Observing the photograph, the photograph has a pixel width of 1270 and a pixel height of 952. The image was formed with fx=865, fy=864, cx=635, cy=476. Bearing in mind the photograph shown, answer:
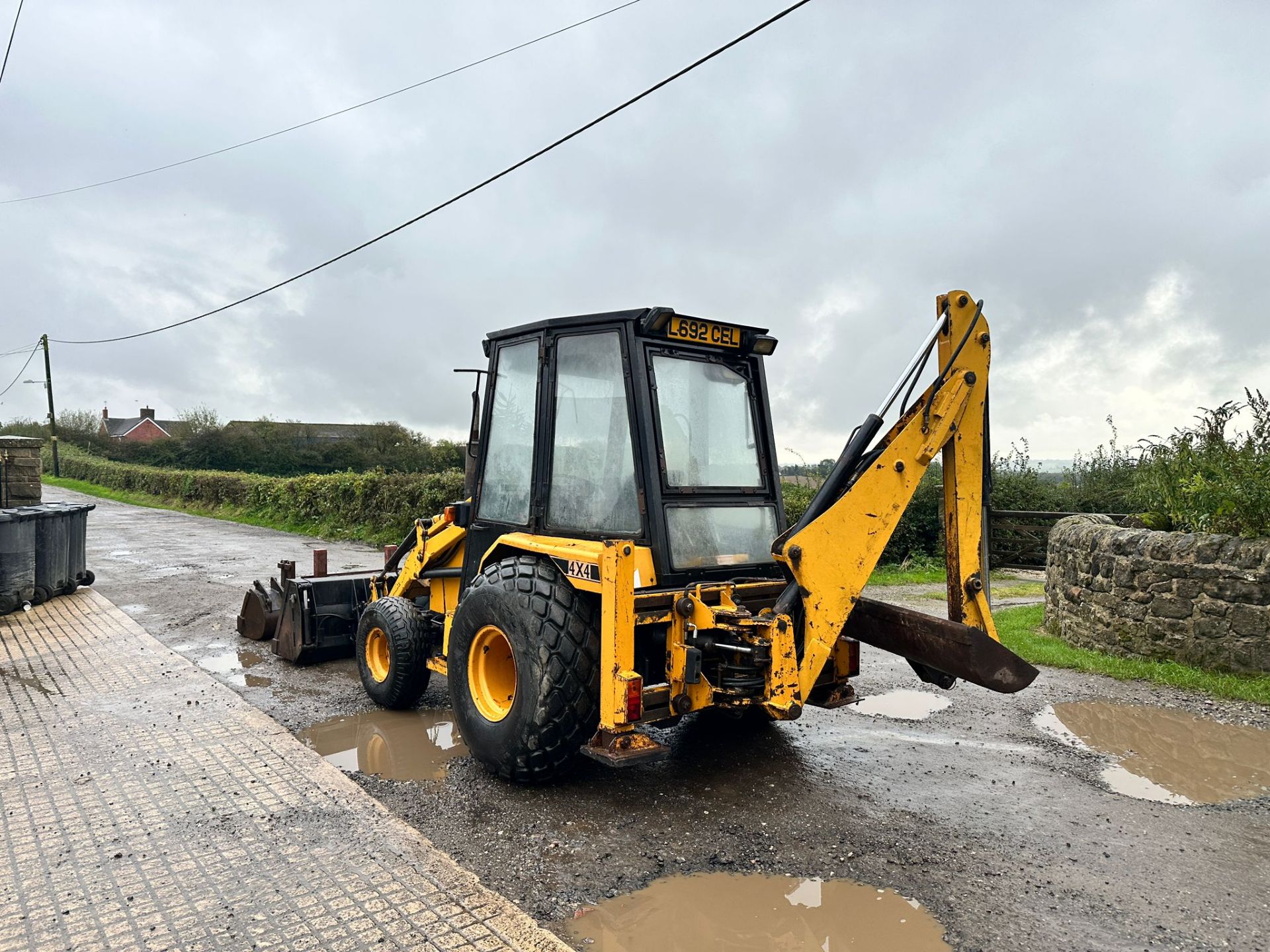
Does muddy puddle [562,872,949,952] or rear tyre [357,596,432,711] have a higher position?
rear tyre [357,596,432,711]

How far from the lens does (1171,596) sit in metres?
7.25

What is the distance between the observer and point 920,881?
3.59 m

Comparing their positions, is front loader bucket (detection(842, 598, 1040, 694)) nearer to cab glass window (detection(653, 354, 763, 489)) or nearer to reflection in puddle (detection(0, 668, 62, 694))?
cab glass window (detection(653, 354, 763, 489))

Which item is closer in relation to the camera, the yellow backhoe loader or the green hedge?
the yellow backhoe loader

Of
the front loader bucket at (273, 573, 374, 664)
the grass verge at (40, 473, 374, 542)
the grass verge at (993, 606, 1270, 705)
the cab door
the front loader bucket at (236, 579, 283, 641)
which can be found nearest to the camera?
the cab door

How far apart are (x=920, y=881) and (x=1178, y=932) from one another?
0.91 metres

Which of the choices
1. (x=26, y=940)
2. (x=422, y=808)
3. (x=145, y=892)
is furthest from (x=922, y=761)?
(x=26, y=940)

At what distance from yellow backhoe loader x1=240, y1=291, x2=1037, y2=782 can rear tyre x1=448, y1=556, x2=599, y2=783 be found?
0.01m

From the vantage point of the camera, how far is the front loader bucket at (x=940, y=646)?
13.5 feet

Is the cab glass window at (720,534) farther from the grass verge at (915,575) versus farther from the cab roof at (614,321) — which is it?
the grass verge at (915,575)

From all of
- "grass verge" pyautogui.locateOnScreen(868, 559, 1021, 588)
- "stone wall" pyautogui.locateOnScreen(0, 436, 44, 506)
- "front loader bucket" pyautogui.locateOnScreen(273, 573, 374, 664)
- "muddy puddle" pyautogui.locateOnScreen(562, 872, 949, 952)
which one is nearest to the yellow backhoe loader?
"muddy puddle" pyautogui.locateOnScreen(562, 872, 949, 952)

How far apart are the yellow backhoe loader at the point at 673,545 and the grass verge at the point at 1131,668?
3.38 m

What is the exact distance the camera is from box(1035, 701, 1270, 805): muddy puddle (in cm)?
473

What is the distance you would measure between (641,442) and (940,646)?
183cm
